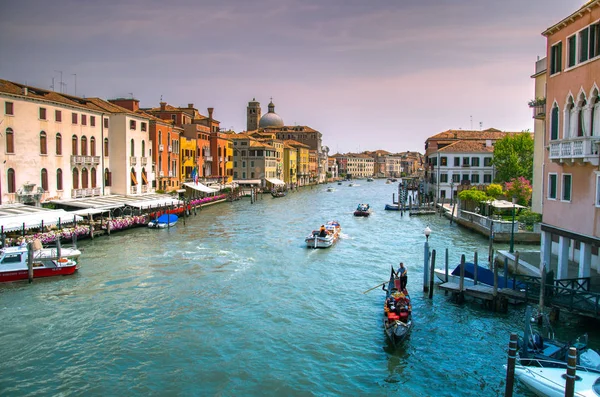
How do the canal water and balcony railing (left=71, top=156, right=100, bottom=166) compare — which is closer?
the canal water

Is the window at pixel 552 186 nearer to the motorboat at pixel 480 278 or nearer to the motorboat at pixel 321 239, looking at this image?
the motorboat at pixel 480 278

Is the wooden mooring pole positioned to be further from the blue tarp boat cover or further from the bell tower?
the bell tower

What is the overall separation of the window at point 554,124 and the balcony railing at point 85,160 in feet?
86.0

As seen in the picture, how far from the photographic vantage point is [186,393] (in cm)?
972

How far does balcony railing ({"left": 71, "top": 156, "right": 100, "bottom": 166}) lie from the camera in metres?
30.3

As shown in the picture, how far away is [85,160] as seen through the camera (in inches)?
1235

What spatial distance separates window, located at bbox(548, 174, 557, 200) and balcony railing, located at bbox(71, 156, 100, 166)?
26117mm

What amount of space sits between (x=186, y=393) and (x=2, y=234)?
13630mm

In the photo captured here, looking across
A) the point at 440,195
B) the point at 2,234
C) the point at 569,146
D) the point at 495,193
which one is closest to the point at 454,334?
the point at 569,146

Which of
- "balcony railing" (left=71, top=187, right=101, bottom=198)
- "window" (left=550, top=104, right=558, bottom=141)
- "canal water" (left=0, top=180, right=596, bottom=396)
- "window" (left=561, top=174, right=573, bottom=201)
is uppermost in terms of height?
"window" (left=550, top=104, right=558, bottom=141)

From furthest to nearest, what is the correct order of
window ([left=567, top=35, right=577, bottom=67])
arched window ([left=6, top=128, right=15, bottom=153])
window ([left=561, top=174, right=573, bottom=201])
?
arched window ([left=6, top=128, right=15, bottom=153]), window ([left=561, top=174, right=573, bottom=201]), window ([left=567, top=35, right=577, bottom=67])

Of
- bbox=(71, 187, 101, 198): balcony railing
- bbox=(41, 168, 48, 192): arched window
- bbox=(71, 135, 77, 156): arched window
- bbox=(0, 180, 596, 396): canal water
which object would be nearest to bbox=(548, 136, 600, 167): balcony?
bbox=(0, 180, 596, 396): canal water

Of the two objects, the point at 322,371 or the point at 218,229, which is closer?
the point at 322,371

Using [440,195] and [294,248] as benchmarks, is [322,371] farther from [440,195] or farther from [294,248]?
[440,195]
